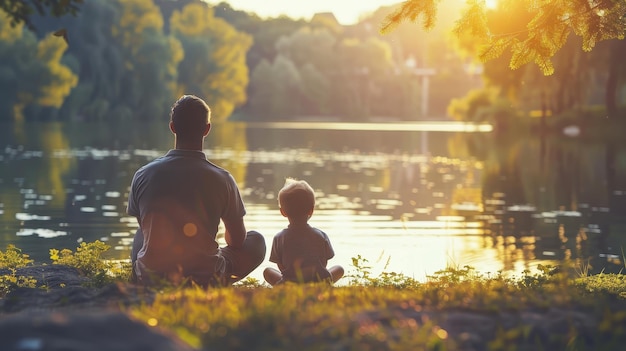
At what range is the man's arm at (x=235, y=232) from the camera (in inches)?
230

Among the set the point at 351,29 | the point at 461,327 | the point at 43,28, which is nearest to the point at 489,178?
the point at 461,327

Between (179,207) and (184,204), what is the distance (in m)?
0.04

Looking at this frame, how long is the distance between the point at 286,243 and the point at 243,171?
60.1 feet

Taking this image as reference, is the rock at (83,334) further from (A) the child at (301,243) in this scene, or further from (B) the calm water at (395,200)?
(B) the calm water at (395,200)

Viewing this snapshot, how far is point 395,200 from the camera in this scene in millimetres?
17953

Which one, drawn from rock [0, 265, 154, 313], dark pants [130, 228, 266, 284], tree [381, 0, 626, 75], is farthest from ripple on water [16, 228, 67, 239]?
rock [0, 265, 154, 313]

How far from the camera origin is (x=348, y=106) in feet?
298

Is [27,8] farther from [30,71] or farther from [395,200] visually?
[30,71]

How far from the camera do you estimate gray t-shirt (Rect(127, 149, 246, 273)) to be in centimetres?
557

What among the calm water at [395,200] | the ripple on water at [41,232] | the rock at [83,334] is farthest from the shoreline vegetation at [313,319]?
the ripple on water at [41,232]

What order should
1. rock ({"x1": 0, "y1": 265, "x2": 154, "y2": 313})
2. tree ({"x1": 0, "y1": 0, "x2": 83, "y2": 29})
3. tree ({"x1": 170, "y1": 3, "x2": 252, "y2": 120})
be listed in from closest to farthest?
rock ({"x1": 0, "y1": 265, "x2": 154, "y2": 313}) < tree ({"x1": 0, "y1": 0, "x2": 83, "y2": 29}) < tree ({"x1": 170, "y1": 3, "x2": 252, "y2": 120})

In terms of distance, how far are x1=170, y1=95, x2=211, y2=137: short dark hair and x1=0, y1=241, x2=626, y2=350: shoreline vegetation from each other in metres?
1.19

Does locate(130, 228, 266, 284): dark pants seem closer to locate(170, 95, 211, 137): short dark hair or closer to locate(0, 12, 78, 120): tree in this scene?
locate(170, 95, 211, 137): short dark hair

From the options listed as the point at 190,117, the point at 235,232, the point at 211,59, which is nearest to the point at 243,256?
the point at 235,232
